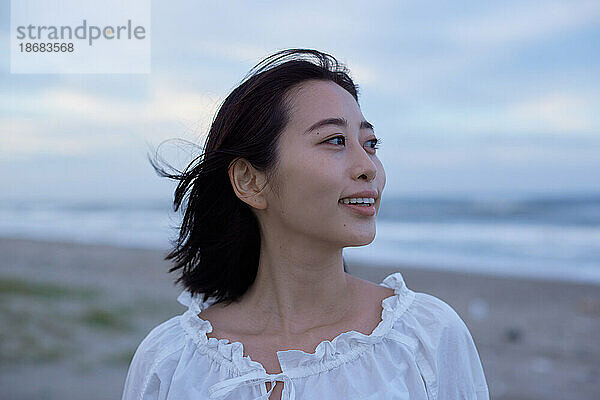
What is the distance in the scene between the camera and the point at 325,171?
181 cm

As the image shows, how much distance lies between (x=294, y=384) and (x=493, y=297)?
283 inches

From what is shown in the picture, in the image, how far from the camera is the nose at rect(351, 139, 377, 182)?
1.83 m

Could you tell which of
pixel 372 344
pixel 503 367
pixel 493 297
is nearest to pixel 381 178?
pixel 372 344

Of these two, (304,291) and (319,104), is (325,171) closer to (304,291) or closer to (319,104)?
(319,104)

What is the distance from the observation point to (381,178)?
1.95 meters

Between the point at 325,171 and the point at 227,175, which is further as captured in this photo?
the point at 227,175

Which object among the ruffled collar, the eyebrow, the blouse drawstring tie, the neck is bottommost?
the blouse drawstring tie

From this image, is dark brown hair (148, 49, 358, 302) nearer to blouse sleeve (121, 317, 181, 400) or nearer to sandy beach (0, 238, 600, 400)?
blouse sleeve (121, 317, 181, 400)

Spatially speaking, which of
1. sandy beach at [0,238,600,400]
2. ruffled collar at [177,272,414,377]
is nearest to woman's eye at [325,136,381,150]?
ruffled collar at [177,272,414,377]

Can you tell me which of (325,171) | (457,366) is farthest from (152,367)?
(457,366)

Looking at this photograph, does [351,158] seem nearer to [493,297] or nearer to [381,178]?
[381,178]

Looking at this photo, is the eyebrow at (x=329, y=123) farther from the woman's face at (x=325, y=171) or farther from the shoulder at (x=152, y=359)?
the shoulder at (x=152, y=359)

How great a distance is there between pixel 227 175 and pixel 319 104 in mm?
436

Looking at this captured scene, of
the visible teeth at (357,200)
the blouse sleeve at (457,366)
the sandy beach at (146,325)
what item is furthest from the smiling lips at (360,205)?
the sandy beach at (146,325)
